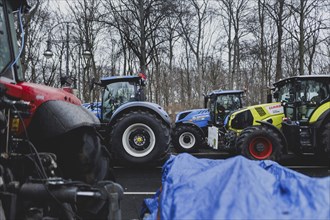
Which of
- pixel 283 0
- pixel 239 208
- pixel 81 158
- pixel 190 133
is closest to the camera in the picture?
pixel 239 208

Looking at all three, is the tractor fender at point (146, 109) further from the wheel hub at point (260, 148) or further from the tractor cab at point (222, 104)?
the tractor cab at point (222, 104)

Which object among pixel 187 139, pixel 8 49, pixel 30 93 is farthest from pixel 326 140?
pixel 8 49

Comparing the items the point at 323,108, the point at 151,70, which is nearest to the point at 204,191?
the point at 323,108

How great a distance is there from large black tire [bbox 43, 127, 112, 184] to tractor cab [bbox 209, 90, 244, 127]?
10.7 m

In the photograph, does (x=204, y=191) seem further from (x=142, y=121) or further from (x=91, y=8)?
(x=91, y=8)

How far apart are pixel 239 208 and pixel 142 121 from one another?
5577mm

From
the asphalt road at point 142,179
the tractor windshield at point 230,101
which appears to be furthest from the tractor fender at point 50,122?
the tractor windshield at point 230,101

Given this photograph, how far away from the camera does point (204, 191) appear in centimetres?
262

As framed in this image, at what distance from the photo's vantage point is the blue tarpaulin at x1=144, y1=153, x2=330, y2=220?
90.0 inches

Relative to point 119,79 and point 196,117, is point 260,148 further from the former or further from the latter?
point 196,117

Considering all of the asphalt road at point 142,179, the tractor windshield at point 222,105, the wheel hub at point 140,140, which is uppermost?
the tractor windshield at point 222,105

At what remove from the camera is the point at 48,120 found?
3.22m

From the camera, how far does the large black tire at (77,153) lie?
3.42m

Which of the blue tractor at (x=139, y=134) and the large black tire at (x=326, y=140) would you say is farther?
the large black tire at (x=326, y=140)
